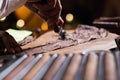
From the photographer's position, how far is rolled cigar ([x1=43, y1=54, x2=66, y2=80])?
1.94 feet

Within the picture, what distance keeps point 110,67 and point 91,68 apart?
0.04 metres

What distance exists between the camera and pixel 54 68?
64 cm

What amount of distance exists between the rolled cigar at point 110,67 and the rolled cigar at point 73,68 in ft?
0.23

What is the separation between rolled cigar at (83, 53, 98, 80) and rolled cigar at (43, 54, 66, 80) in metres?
0.07

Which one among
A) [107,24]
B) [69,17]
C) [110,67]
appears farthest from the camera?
[69,17]

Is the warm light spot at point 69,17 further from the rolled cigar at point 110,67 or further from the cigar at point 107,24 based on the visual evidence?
the rolled cigar at point 110,67

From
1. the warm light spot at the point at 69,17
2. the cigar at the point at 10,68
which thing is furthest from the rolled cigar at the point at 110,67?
the warm light spot at the point at 69,17

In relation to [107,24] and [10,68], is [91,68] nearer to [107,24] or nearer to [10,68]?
[10,68]

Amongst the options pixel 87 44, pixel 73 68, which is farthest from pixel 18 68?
pixel 87 44

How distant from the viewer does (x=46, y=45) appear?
110 cm

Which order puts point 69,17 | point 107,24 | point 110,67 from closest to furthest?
point 110,67 → point 107,24 → point 69,17

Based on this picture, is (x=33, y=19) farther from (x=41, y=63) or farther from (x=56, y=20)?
(x=41, y=63)

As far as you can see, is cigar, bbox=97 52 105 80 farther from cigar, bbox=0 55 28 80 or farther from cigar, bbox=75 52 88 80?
cigar, bbox=0 55 28 80

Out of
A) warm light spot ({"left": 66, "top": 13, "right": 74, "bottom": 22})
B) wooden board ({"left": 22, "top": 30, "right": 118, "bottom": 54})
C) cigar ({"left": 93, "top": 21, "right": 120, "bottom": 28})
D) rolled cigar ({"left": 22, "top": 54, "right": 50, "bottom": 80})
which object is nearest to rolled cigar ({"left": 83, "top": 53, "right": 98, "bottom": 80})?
rolled cigar ({"left": 22, "top": 54, "right": 50, "bottom": 80})
